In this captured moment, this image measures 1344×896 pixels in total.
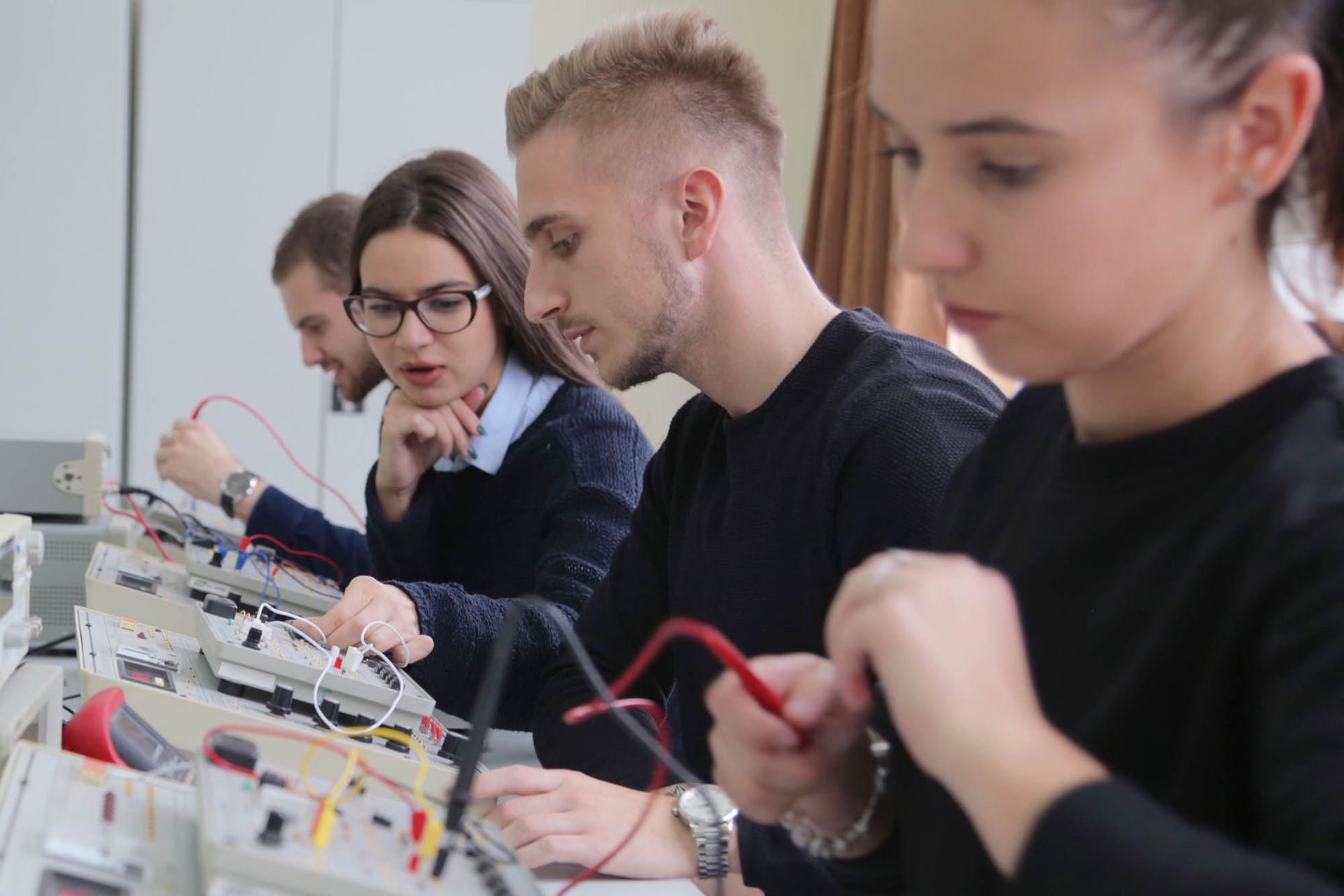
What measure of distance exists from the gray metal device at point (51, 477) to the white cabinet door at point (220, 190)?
1.30 meters

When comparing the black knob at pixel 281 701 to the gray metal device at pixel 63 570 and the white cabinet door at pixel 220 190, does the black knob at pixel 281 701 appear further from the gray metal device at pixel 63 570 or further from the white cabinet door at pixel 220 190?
the white cabinet door at pixel 220 190

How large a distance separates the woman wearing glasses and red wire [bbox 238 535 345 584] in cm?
20

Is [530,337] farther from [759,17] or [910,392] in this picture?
[759,17]

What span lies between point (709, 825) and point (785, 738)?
1.51 ft

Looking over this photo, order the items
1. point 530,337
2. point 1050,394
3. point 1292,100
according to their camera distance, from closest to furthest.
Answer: point 1292,100, point 1050,394, point 530,337

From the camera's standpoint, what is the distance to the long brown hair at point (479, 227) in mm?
2137

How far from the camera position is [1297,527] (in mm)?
558

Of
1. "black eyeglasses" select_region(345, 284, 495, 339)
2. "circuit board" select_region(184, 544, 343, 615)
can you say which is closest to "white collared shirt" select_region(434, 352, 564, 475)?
"black eyeglasses" select_region(345, 284, 495, 339)

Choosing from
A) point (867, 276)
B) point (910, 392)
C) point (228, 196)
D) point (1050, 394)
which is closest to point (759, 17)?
point (867, 276)

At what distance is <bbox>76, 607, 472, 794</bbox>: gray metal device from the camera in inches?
44.2

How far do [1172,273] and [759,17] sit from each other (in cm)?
406

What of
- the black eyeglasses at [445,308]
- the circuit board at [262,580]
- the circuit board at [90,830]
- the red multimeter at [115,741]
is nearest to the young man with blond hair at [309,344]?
the circuit board at [262,580]

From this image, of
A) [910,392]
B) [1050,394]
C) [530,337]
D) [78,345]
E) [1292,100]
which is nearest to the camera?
[1292,100]

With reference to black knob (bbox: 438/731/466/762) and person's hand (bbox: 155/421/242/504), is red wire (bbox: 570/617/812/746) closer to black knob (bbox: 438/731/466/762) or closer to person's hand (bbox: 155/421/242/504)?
black knob (bbox: 438/731/466/762)
